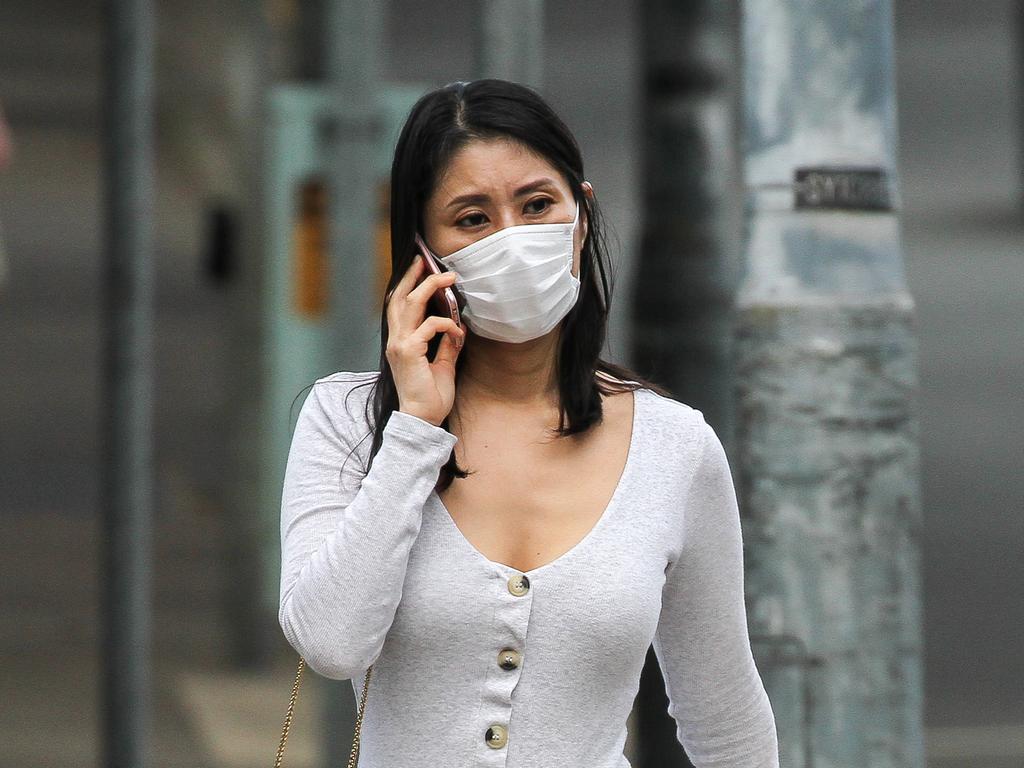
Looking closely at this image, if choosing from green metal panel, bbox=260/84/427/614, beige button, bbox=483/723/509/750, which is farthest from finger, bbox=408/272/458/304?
green metal panel, bbox=260/84/427/614

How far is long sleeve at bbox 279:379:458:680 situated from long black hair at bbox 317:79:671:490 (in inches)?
2.8

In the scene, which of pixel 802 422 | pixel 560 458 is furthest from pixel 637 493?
pixel 802 422

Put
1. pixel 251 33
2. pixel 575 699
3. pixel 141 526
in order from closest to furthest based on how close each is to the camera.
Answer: pixel 575 699 < pixel 141 526 < pixel 251 33

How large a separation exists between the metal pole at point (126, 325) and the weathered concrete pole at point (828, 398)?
13.1 feet

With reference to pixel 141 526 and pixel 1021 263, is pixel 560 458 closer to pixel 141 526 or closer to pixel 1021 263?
pixel 141 526

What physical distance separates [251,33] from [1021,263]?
16.5 metres

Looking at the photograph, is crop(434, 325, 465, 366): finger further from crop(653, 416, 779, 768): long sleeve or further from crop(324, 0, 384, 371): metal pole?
crop(324, 0, 384, 371): metal pole

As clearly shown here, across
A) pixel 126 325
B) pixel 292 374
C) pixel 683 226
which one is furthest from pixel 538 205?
pixel 292 374

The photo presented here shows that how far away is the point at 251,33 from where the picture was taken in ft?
33.5

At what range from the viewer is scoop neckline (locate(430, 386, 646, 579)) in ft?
7.82

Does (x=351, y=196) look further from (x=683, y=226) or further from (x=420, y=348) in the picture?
(x=420, y=348)

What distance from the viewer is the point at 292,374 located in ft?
26.5

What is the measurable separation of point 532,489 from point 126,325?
15.5 feet

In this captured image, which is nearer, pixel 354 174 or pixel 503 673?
pixel 503 673
